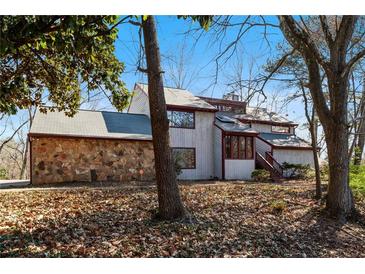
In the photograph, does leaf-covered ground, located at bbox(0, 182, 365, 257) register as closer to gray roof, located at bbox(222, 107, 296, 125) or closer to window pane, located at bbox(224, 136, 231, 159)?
window pane, located at bbox(224, 136, 231, 159)

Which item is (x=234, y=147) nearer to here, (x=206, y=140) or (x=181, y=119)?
(x=206, y=140)

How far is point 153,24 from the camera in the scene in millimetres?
4574

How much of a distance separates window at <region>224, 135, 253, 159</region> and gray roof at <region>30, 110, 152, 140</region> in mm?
3838

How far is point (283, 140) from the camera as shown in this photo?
1731cm

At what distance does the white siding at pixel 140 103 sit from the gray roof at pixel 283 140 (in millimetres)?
7036

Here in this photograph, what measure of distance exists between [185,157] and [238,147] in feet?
8.84

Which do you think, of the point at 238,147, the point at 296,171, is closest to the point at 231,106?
the point at 238,147

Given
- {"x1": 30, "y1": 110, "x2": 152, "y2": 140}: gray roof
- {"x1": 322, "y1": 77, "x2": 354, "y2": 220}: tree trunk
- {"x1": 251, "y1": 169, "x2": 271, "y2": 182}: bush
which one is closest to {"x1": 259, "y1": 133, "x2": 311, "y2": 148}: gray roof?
{"x1": 251, "y1": 169, "x2": 271, "y2": 182}: bush

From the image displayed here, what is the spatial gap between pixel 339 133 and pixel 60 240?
4.83 meters

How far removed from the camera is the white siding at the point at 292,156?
1652 cm

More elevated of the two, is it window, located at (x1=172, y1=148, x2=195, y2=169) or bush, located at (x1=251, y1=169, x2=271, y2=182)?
window, located at (x1=172, y1=148, x2=195, y2=169)

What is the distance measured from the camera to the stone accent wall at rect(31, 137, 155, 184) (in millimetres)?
10102
